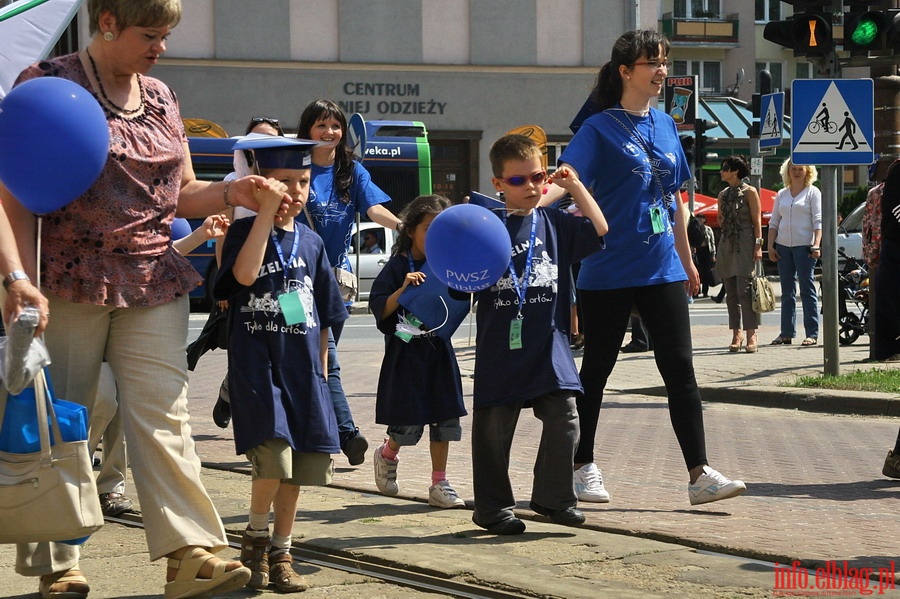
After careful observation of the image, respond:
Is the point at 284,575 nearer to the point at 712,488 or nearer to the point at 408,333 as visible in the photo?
the point at 408,333

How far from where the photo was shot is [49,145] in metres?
4.14

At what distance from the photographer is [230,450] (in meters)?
8.28

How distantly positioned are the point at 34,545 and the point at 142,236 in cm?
105

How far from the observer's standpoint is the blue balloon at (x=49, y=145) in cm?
411

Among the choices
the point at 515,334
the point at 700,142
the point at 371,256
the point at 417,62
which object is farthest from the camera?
the point at 417,62

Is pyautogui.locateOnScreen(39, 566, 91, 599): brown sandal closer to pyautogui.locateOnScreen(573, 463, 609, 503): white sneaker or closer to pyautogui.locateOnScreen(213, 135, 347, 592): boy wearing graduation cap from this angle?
pyautogui.locateOnScreen(213, 135, 347, 592): boy wearing graduation cap

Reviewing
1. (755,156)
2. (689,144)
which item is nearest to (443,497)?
(755,156)

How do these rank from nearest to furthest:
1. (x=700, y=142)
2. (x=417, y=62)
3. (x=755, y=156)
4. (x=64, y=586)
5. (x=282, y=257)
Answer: (x=64, y=586) < (x=282, y=257) < (x=755, y=156) < (x=700, y=142) < (x=417, y=62)

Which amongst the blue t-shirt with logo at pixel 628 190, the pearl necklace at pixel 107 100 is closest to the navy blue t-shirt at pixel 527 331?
the blue t-shirt with logo at pixel 628 190

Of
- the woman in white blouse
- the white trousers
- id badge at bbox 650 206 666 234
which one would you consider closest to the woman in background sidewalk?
the woman in white blouse

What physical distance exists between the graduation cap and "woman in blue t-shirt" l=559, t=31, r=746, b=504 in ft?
5.41

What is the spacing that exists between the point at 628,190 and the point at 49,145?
287cm

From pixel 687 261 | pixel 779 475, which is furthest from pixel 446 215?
pixel 779 475

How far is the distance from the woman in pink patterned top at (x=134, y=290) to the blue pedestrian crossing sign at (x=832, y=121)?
7840mm
